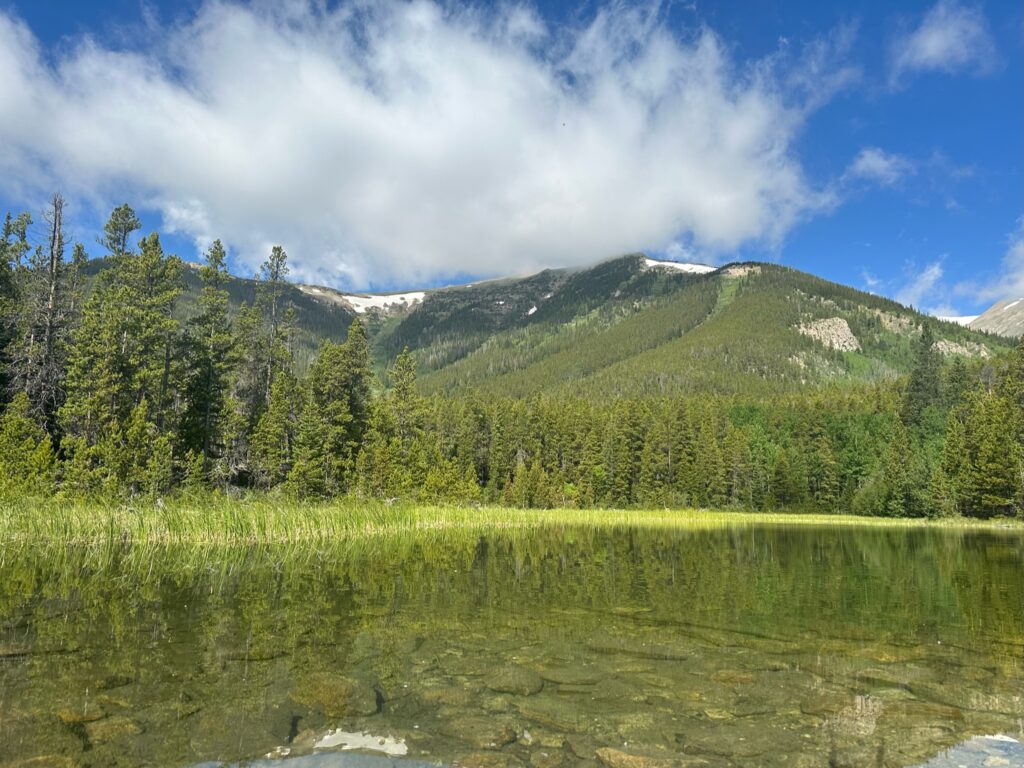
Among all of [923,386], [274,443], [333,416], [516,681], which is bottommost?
[516,681]

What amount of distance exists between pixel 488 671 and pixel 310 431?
152ft

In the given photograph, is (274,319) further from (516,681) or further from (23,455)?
(516,681)

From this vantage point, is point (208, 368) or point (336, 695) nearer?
point (336, 695)

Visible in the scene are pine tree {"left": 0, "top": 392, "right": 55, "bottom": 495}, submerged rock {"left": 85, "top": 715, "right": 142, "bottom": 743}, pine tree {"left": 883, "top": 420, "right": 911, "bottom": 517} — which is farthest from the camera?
pine tree {"left": 883, "top": 420, "right": 911, "bottom": 517}

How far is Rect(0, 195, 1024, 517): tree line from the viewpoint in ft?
132

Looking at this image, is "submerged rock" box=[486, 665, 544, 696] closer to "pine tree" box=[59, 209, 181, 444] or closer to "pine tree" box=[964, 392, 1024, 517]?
"pine tree" box=[59, 209, 181, 444]

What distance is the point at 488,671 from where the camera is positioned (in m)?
8.20

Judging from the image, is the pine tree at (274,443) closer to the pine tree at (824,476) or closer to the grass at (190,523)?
the grass at (190,523)

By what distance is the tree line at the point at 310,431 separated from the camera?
40.2 m

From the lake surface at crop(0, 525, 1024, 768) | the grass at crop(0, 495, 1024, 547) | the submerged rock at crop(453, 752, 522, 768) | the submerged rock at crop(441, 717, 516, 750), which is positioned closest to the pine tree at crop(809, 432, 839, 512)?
the grass at crop(0, 495, 1024, 547)

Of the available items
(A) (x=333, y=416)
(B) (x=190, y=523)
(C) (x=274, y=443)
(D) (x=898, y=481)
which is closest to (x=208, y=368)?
(C) (x=274, y=443)

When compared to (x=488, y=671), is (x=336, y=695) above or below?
above

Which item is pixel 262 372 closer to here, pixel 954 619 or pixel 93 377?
pixel 93 377

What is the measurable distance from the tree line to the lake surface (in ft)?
64.8
